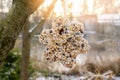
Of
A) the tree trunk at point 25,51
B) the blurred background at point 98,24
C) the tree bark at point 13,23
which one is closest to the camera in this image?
the tree bark at point 13,23

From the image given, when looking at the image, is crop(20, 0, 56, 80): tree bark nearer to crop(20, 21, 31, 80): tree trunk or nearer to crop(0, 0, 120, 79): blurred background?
crop(20, 21, 31, 80): tree trunk

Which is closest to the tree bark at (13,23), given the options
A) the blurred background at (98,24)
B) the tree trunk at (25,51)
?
the tree trunk at (25,51)

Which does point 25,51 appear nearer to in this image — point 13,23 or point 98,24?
point 13,23

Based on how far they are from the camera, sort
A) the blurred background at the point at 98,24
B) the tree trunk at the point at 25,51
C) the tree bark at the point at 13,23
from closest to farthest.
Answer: the tree bark at the point at 13,23
the tree trunk at the point at 25,51
the blurred background at the point at 98,24

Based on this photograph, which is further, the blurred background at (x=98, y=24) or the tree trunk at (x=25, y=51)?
the blurred background at (x=98, y=24)

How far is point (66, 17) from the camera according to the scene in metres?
3.41

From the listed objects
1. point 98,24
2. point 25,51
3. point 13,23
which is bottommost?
point 25,51

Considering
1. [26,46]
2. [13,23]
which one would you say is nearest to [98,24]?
[26,46]

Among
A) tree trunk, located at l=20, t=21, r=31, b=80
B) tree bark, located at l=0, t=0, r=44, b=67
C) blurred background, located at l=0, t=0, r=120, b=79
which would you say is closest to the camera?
tree bark, located at l=0, t=0, r=44, b=67

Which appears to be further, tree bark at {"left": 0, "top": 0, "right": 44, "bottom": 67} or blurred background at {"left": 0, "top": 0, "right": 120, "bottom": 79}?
blurred background at {"left": 0, "top": 0, "right": 120, "bottom": 79}

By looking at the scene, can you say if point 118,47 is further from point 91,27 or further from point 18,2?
point 18,2

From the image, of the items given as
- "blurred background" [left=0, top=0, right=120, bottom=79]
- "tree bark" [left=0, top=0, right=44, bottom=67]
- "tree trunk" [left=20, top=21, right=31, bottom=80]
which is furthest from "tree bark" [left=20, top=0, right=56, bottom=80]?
"tree bark" [left=0, top=0, right=44, bottom=67]

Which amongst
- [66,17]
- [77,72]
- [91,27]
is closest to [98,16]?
[91,27]

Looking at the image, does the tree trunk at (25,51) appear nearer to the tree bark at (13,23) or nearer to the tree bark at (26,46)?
the tree bark at (26,46)
